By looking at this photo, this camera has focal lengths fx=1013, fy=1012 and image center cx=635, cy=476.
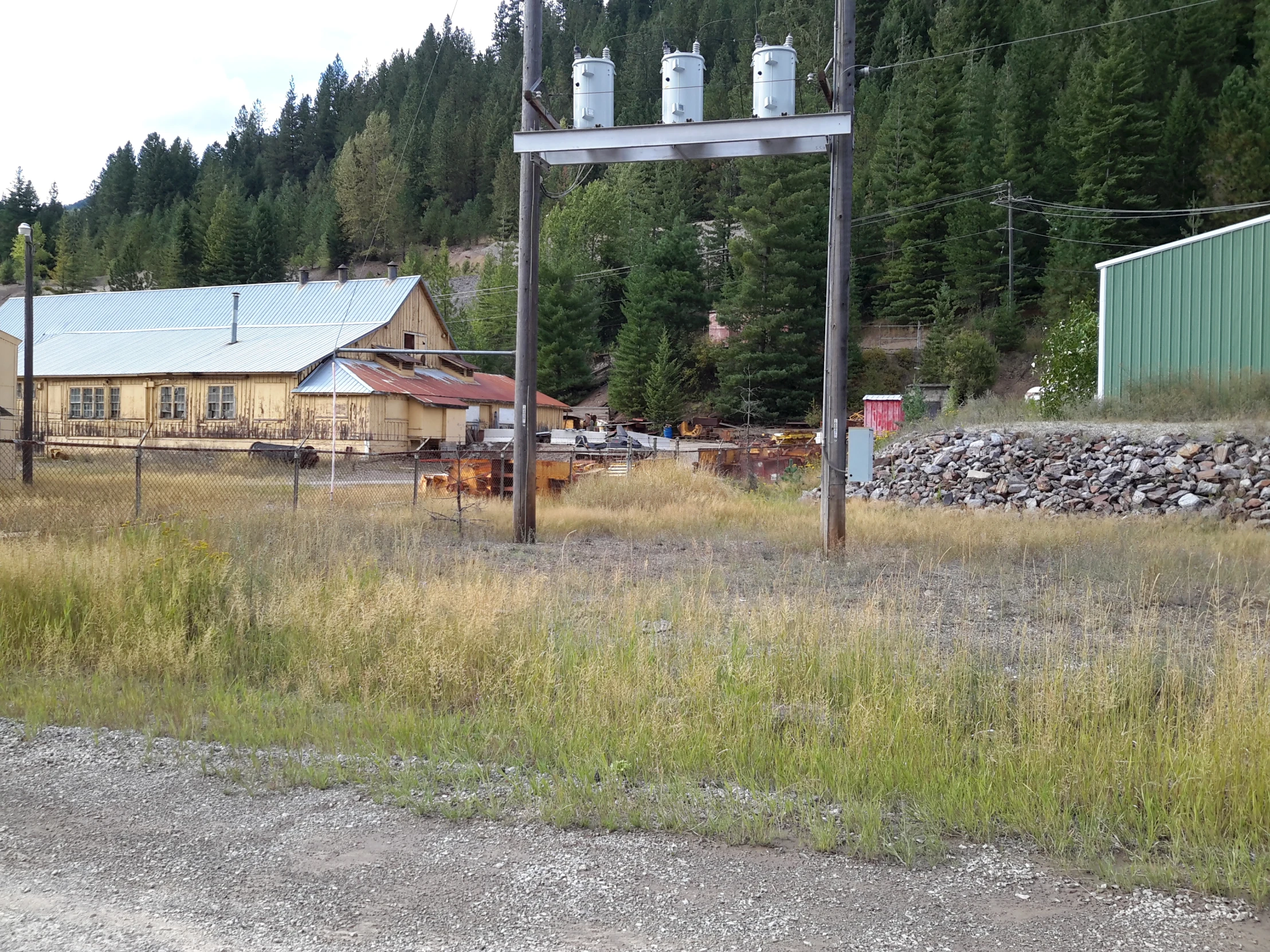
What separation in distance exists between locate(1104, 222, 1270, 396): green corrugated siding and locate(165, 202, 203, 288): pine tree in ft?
317

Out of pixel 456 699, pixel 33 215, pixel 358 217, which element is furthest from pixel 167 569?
pixel 33 215

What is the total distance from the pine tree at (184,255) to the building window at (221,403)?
6518cm

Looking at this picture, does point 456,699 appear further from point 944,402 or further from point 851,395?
point 851,395

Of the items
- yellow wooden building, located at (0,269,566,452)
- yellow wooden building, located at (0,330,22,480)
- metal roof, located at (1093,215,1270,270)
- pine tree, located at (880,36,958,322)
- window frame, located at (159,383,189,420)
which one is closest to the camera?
metal roof, located at (1093,215,1270,270)

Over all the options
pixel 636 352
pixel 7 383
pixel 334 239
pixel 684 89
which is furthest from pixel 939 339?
pixel 334 239

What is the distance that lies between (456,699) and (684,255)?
60.6m

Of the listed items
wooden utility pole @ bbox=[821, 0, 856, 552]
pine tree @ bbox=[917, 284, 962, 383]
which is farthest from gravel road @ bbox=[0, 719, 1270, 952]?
pine tree @ bbox=[917, 284, 962, 383]

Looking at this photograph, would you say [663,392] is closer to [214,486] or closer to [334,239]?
[214,486]

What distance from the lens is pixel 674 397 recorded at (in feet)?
188

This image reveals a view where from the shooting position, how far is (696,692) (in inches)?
236

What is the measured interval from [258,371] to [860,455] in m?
33.8

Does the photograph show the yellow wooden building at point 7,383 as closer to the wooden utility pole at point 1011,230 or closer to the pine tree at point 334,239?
the wooden utility pole at point 1011,230

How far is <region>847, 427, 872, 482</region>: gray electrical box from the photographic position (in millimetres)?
13141

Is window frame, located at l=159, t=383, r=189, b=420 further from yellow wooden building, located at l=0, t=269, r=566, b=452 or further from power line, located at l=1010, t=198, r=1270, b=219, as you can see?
power line, located at l=1010, t=198, r=1270, b=219
